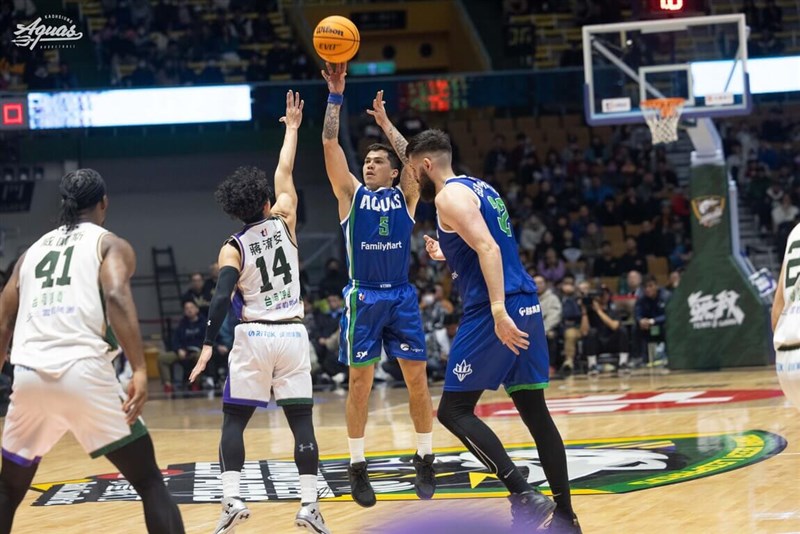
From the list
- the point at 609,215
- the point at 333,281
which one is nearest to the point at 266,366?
the point at 333,281

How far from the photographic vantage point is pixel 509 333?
619cm

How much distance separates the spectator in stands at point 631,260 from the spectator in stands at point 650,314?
2.59 metres

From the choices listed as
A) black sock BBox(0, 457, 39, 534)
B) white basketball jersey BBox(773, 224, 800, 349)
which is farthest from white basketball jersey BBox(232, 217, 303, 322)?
white basketball jersey BBox(773, 224, 800, 349)

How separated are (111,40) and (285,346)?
19190 millimetres

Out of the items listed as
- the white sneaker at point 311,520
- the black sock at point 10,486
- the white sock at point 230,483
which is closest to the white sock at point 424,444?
the white sneaker at point 311,520

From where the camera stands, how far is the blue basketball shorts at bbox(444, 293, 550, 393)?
646 centimetres

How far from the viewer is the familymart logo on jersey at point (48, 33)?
22891mm

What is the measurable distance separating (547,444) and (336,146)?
2675 millimetres

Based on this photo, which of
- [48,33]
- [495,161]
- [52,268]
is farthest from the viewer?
[495,161]

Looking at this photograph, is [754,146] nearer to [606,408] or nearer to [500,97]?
[500,97]

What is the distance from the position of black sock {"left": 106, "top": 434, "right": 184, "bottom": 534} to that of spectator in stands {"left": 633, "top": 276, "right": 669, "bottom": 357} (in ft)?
46.2

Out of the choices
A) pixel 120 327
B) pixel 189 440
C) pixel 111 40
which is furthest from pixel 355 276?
pixel 111 40

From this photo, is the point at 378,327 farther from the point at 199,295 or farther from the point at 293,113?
the point at 199,295

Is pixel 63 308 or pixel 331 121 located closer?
pixel 63 308
